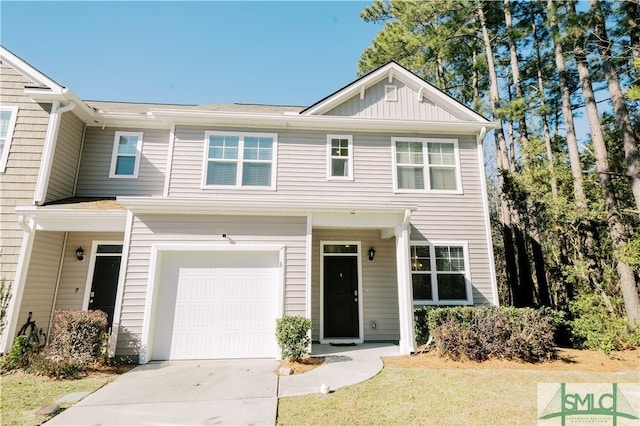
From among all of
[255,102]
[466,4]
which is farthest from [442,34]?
[255,102]

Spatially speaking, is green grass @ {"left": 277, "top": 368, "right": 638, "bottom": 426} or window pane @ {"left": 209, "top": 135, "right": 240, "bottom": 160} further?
window pane @ {"left": 209, "top": 135, "right": 240, "bottom": 160}

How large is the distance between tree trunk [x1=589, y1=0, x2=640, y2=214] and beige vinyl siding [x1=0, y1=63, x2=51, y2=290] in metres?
14.9

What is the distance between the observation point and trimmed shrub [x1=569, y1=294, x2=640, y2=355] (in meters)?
7.50

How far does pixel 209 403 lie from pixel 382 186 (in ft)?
22.6

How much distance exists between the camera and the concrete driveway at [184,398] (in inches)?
154

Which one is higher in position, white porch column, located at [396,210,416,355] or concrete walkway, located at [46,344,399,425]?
white porch column, located at [396,210,416,355]

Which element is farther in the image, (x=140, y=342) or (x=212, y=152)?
(x=212, y=152)

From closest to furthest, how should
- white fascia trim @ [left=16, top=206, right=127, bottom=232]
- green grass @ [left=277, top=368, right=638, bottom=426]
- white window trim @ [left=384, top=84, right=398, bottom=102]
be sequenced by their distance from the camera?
green grass @ [left=277, top=368, right=638, bottom=426]
white fascia trim @ [left=16, top=206, right=127, bottom=232]
white window trim @ [left=384, top=84, right=398, bottom=102]

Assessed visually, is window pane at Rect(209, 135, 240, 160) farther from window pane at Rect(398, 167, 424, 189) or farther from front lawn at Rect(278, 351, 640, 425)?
front lawn at Rect(278, 351, 640, 425)

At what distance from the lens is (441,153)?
962 cm

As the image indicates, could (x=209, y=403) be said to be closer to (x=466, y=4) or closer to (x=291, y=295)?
(x=291, y=295)

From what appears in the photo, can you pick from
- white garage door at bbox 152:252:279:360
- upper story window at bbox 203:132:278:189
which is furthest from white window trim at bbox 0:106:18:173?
white garage door at bbox 152:252:279:360

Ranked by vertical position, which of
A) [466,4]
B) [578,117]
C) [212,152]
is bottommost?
[212,152]

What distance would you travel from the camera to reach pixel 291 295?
22.4 feet
